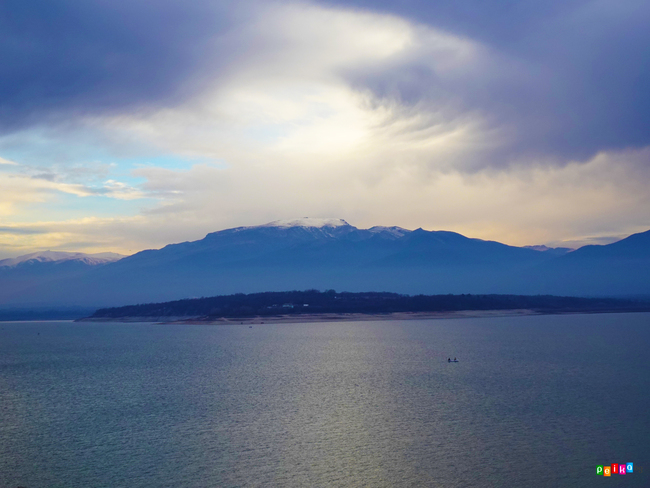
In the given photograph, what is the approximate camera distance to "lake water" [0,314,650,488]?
33.9m

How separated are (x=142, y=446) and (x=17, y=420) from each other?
15.2 meters

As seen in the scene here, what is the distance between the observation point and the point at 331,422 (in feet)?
148

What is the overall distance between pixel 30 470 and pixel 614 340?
99.0 meters

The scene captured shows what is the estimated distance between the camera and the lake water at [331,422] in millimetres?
33938

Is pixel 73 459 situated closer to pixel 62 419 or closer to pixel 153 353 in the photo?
pixel 62 419

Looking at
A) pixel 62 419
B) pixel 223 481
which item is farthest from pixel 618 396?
pixel 62 419

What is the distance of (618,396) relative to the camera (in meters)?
51.6

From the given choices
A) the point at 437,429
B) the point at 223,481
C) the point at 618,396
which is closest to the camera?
the point at 223,481

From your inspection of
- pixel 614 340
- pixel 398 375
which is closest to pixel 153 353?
pixel 398 375

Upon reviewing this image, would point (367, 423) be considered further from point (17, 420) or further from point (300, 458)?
point (17, 420)

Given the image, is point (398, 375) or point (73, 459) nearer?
point (73, 459)

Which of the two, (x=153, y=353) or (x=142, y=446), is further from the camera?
(x=153, y=353)

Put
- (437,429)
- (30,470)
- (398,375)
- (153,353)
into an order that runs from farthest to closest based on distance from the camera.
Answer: (153,353), (398,375), (437,429), (30,470)

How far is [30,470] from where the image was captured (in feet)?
115
